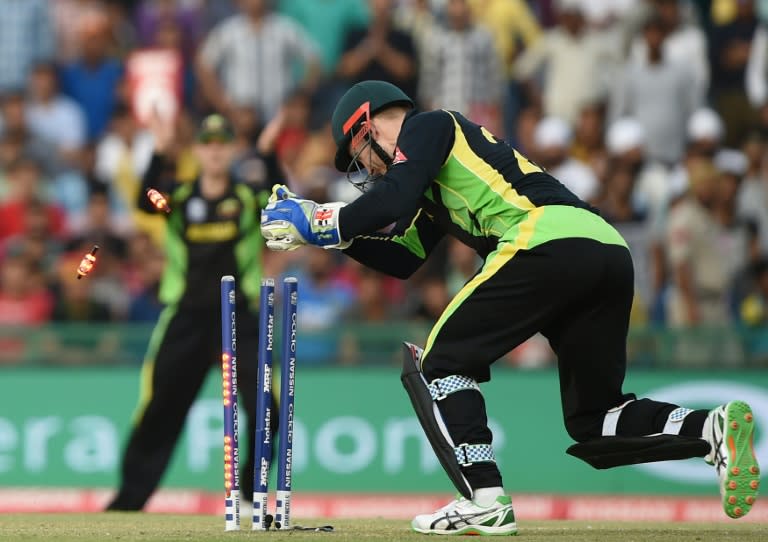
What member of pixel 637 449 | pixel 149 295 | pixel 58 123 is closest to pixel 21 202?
pixel 58 123

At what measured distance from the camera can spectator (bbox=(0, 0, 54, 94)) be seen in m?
15.4

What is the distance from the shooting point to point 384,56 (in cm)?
1484

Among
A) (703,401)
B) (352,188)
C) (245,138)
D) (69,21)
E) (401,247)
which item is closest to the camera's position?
(401,247)

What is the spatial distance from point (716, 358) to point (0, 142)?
732cm

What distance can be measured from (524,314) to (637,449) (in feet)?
2.60

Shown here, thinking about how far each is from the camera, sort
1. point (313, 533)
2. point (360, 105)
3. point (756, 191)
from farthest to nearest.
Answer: point (756, 191)
point (360, 105)
point (313, 533)

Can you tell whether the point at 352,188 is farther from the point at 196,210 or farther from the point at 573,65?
the point at 196,210

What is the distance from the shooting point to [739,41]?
48.7ft

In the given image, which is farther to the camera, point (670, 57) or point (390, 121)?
point (670, 57)

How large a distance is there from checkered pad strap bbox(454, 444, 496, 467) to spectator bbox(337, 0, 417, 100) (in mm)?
8728

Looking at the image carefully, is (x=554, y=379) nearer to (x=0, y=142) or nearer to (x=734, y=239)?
(x=734, y=239)

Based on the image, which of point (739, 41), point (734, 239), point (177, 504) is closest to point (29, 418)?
point (177, 504)

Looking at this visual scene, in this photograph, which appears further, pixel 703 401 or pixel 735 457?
pixel 703 401

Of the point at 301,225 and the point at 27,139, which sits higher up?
A: the point at 27,139
